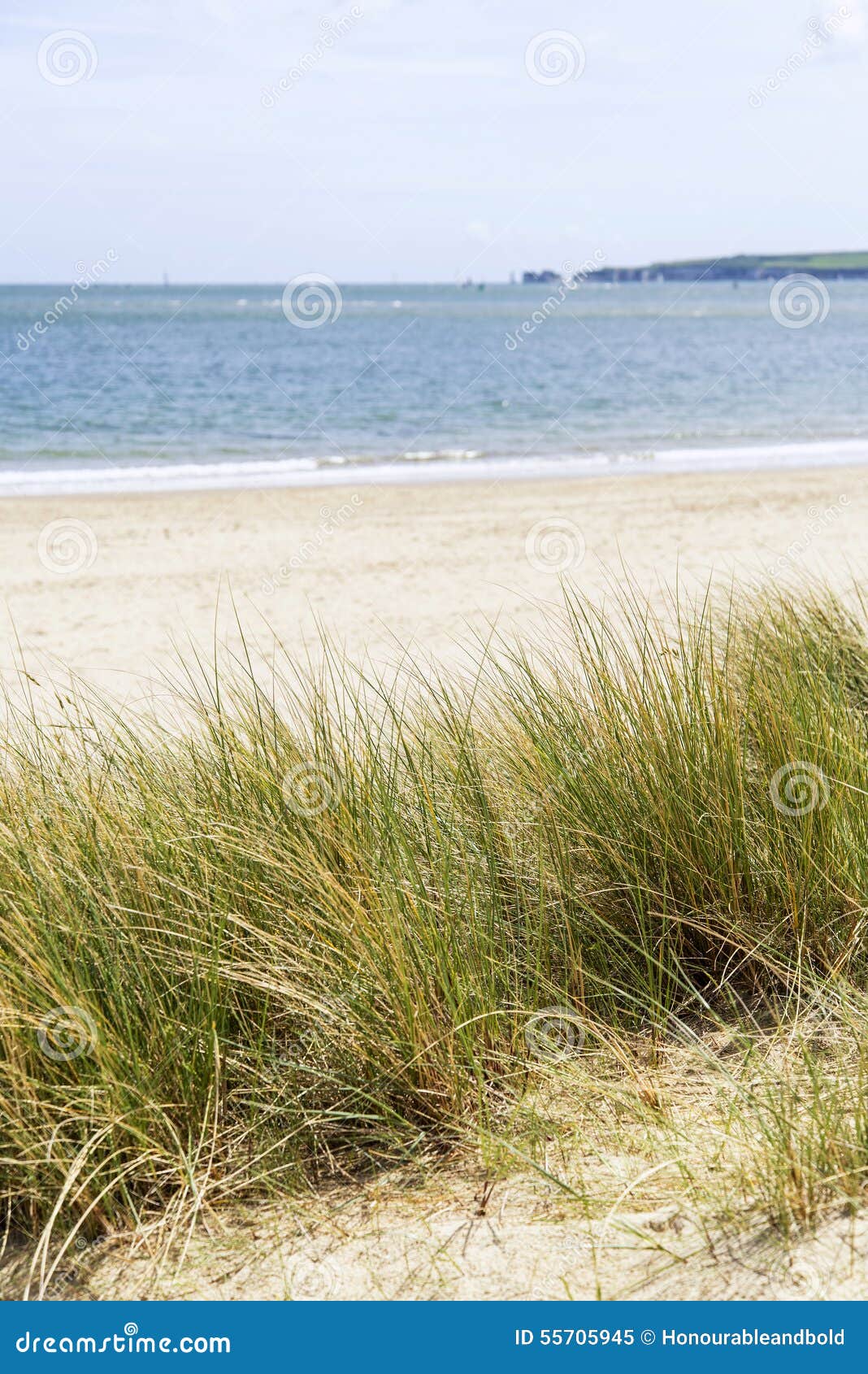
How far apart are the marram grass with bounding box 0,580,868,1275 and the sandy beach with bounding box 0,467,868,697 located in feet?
10.3

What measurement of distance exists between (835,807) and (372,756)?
1.19 m

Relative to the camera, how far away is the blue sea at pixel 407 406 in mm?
19422

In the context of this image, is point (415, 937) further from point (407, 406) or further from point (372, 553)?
point (407, 406)

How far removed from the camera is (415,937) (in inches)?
99.7

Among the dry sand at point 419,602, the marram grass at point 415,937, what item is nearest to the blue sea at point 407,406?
the dry sand at point 419,602

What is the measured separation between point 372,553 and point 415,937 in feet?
30.4

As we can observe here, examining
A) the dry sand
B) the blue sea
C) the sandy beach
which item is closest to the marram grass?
the dry sand

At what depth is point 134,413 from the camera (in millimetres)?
26109

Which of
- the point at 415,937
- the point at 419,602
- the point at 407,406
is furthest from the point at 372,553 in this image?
the point at 407,406

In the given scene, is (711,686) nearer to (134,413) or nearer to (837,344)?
(134,413)

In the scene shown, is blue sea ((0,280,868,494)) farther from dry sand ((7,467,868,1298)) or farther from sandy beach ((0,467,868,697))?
dry sand ((7,467,868,1298))

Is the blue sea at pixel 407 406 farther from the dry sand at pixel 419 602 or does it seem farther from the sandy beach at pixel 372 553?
the dry sand at pixel 419 602

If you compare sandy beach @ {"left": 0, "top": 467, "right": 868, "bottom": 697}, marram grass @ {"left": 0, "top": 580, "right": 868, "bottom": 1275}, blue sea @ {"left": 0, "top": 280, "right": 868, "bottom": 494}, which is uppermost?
blue sea @ {"left": 0, "top": 280, "right": 868, "bottom": 494}

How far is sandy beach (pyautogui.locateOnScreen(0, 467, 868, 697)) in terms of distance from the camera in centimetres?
853
